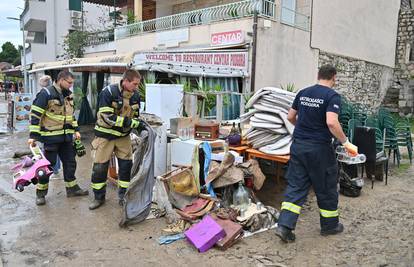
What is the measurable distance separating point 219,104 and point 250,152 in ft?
6.01

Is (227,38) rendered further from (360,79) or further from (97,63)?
(360,79)

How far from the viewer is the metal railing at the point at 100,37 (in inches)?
777

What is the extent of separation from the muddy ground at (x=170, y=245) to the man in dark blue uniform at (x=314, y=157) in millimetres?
331

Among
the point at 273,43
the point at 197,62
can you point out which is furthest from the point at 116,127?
the point at 273,43

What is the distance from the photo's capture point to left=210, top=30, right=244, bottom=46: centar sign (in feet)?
37.7

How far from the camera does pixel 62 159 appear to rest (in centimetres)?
521

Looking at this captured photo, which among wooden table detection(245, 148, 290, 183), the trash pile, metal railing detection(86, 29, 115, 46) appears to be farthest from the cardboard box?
metal railing detection(86, 29, 115, 46)

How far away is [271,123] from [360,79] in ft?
44.6

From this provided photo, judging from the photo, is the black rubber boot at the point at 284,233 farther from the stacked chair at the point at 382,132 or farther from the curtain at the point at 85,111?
the curtain at the point at 85,111

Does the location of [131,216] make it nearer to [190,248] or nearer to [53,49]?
[190,248]

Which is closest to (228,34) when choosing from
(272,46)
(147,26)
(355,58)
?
(272,46)

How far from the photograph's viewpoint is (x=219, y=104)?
6.66m

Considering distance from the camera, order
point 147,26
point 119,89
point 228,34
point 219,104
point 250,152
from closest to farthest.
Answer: point 119,89 → point 250,152 → point 219,104 → point 228,34 → point 147,26

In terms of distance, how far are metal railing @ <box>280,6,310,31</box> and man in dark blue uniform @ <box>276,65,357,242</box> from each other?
358 inches
